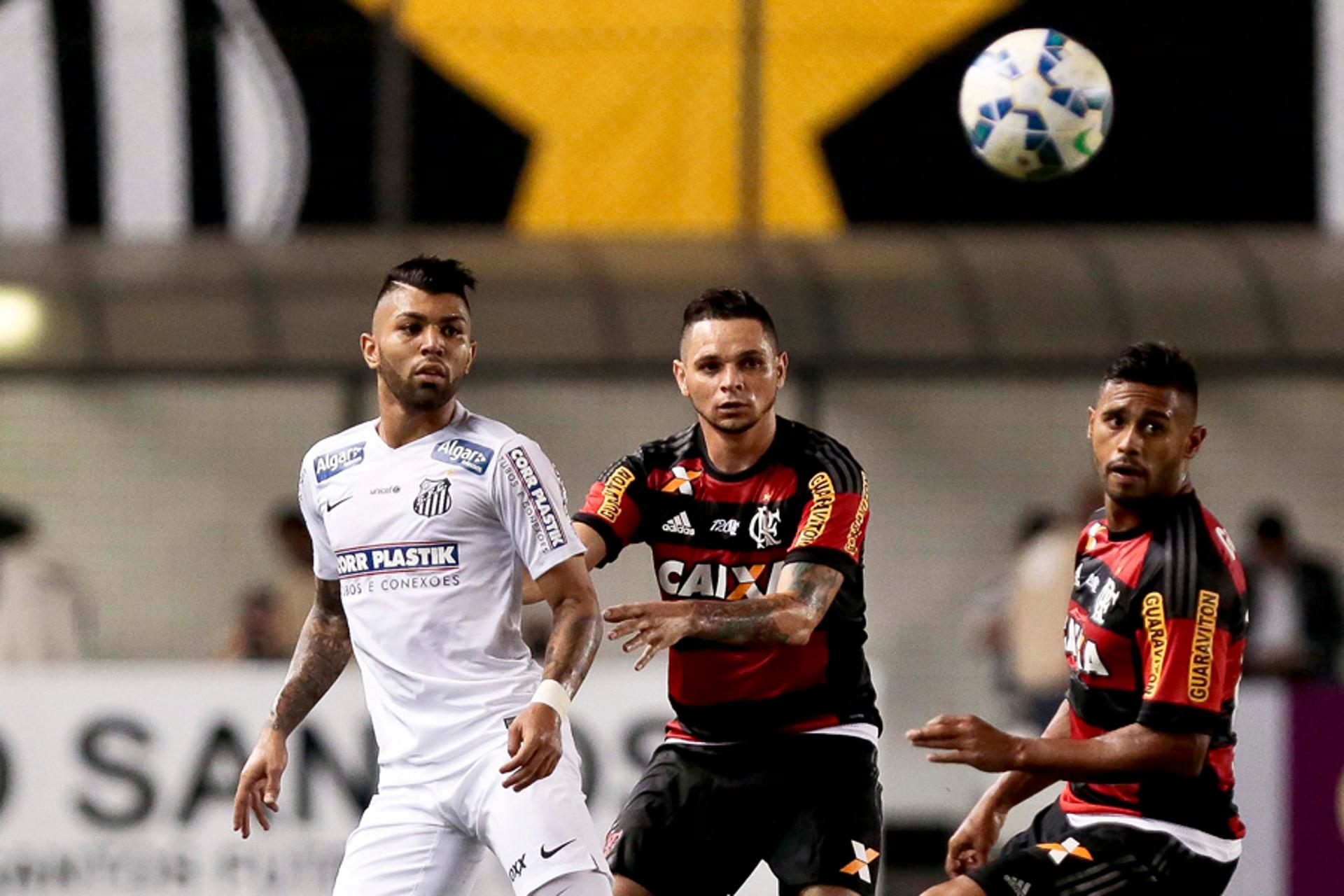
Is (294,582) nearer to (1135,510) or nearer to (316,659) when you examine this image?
(316,659)

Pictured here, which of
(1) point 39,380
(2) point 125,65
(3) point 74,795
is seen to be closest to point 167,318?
(1) point 39,380

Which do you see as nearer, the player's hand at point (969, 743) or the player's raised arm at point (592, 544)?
the player's hand at point (969, 743)

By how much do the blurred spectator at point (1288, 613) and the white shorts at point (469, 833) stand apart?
715 cm

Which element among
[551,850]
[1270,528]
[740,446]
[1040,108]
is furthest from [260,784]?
[1270,528]

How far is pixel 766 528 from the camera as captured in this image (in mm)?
5340

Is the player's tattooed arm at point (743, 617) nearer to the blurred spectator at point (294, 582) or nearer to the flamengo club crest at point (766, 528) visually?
the flamengo club crest at point (766, 528)

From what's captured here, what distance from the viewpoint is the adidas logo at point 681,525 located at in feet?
17.7

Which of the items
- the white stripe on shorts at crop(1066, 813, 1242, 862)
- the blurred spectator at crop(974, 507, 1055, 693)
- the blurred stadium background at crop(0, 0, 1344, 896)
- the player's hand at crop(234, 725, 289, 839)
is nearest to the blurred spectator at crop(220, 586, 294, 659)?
the blurred stadium background at crop(0, 0, 1344, 896)

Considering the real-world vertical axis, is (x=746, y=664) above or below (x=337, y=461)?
below

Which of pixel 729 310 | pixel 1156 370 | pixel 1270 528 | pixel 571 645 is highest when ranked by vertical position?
pixel 729 310

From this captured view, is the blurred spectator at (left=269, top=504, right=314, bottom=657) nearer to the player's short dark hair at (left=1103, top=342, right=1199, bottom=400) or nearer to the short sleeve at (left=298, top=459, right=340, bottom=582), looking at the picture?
the short sleeve at (left=298, top=459, right=340, bottom=582)

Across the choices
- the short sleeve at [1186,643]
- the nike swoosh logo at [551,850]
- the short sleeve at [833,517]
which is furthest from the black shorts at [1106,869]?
the nike swoosh logo at [551,850]

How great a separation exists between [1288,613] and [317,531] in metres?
7.50

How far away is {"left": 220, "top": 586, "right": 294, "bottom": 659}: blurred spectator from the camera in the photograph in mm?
10938
